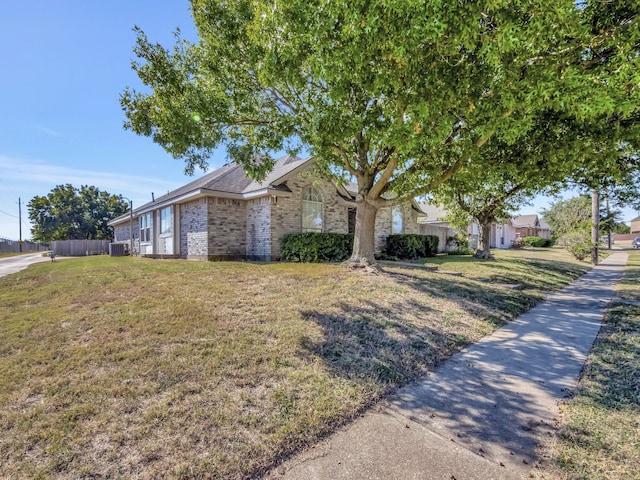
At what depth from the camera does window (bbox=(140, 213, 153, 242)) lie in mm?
19312

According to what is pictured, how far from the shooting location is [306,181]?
15594 millimetres

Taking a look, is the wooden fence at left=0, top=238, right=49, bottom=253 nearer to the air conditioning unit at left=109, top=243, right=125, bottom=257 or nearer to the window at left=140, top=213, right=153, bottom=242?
the air conditioning unit at left=109, top=243, right=125, bottom=257

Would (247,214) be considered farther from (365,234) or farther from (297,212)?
(365,234)

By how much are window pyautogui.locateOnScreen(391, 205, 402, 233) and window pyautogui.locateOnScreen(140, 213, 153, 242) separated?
1581 centimetres

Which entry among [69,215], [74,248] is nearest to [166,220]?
[74,248]

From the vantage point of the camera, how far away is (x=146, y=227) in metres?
20.2

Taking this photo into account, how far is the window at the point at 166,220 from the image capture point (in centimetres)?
1695

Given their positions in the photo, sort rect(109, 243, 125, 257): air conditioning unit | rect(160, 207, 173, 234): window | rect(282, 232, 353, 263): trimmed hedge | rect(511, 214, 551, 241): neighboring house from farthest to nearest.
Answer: rect(511, 214, 551, 241): neighboring house < rect(109, 243, 125, 257): air conditioning unit < rect(160, 207, 173, 234): window < rect(282, 232, 353, 263): trimmed hedge

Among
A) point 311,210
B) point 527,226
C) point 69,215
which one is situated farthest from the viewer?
point 527,226

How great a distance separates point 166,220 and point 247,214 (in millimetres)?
5715

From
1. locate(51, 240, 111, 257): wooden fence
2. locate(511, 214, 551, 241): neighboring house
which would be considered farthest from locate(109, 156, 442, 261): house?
locate(511, 214, 551, 241): neighboring house

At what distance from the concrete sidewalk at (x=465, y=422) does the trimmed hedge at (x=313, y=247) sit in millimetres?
9110

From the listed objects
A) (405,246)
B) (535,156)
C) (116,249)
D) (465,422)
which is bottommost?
(465,422)

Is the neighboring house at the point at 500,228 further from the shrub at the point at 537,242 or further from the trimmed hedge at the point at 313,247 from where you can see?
the trimmed hedge at the point at 313,247
